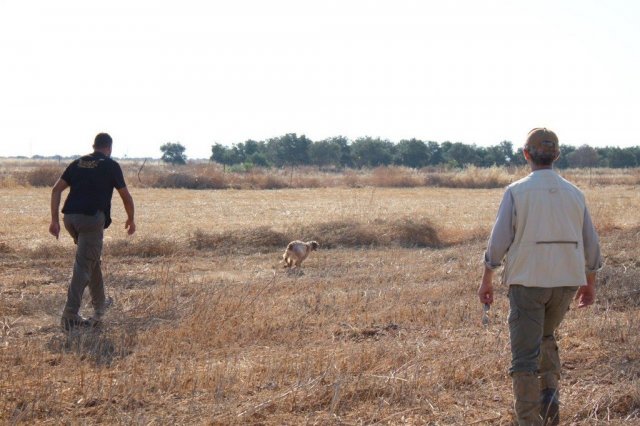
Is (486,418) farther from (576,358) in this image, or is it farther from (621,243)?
(621,243)

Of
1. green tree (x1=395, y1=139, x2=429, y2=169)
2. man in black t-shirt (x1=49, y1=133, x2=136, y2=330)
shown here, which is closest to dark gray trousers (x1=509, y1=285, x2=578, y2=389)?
man in black t-shirt (x1=49, y1=133, x2=136, y2=330)

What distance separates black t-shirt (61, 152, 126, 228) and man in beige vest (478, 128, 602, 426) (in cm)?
424

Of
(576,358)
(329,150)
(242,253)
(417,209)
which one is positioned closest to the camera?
(576,358)

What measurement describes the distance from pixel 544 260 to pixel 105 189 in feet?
15.0

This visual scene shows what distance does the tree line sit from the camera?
86.8 meters

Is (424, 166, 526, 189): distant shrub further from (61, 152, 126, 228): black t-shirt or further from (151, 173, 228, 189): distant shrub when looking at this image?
(61, 152, 126, 228): black t-shirt

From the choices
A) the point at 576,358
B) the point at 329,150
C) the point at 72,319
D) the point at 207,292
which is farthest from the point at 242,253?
the point at 329,150

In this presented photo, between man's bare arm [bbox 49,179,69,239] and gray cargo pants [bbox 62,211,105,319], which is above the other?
man's bare arm [bbox 49,179,69,239]

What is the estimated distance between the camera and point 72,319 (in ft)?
23.7

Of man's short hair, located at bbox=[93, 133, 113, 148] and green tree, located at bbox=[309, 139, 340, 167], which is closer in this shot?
man's short hair, located at bbox=[93, 133, 113, 148]

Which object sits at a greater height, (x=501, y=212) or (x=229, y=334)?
(x=501, y=212)

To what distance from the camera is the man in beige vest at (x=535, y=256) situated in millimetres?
4359

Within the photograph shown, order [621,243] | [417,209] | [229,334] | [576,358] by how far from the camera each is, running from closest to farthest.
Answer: [576,358], [229,334], [621,243], [417,209]

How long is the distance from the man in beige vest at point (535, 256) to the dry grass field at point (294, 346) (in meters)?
0.53
